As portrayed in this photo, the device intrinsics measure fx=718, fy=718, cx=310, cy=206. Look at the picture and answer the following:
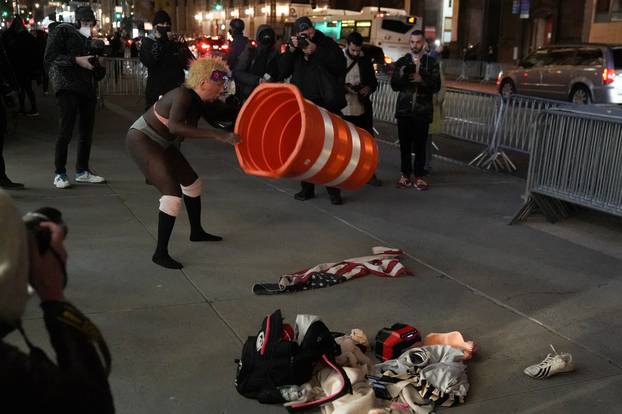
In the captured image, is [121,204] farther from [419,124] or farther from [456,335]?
[456,335]

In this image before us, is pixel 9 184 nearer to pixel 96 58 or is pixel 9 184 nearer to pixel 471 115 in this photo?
A: pixel 96 58

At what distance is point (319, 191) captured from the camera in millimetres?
8641

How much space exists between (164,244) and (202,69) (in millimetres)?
1417

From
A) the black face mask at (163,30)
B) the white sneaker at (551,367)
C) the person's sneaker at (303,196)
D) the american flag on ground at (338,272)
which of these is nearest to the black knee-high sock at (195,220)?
the american flag on ground at (338,272)

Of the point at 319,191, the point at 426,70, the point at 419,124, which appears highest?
the point at 426,70

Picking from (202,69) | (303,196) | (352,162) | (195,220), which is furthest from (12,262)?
(303,196)

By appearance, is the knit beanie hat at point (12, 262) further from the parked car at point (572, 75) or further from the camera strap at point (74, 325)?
the parked car at point (572, 75)

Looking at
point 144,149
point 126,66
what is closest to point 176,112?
point 144,149

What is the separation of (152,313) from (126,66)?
1709cm

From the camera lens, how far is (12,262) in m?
1.61

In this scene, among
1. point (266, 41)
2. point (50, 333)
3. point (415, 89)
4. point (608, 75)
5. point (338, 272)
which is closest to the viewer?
point (50, 333)

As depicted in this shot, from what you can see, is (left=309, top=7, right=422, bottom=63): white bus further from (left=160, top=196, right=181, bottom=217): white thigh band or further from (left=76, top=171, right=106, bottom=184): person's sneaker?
(left=160, top=196, right=181, bottom=217): white thigh band

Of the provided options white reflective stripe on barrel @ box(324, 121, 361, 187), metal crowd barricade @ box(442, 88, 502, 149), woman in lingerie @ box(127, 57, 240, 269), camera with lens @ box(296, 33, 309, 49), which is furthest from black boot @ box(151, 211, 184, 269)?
metal crowd barricade @ box(442, 88, 502, 149)

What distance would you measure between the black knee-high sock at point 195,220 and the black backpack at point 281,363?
2551 millimetres
